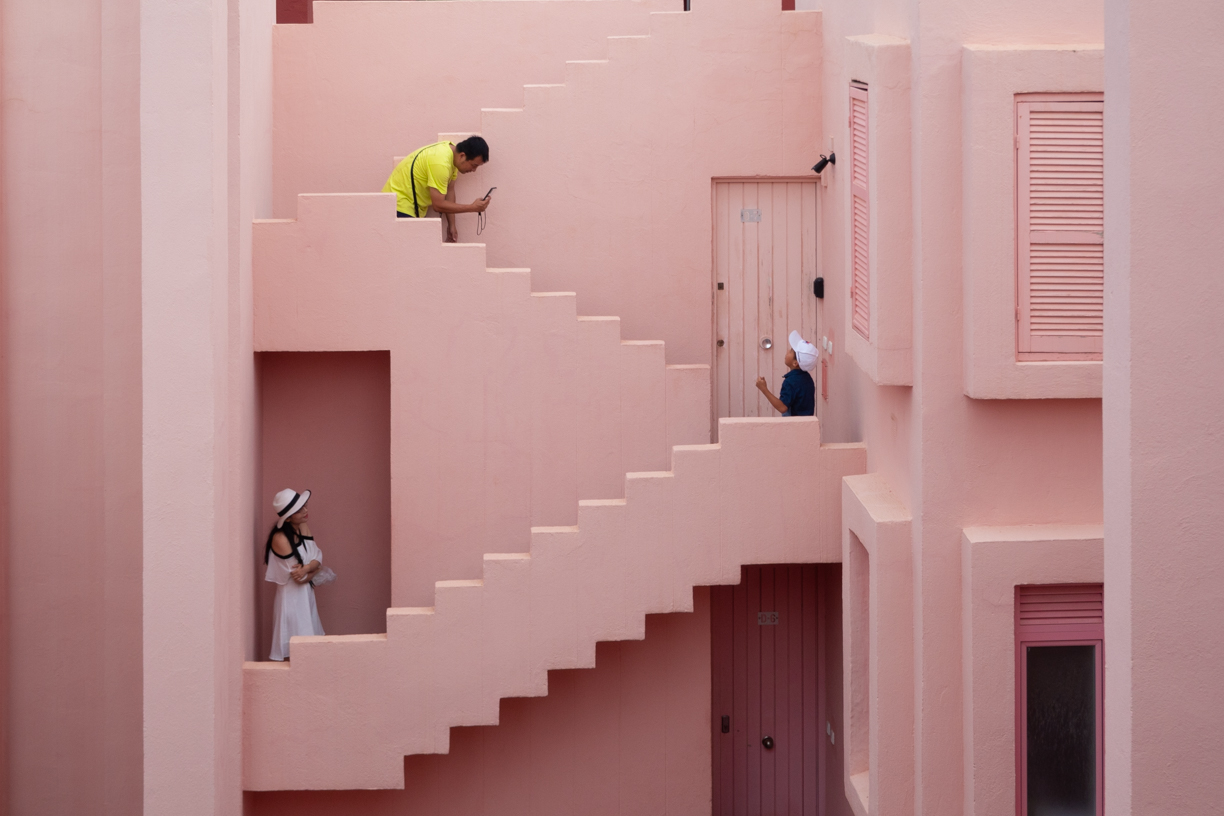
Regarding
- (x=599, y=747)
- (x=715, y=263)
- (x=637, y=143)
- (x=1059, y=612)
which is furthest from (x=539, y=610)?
(x=637, y=143)

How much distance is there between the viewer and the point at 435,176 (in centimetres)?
1221

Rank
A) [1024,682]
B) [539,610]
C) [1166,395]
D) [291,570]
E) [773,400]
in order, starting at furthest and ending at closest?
[291,570] < [773,400] < [539,610] < [1024,682] < [1166,395]

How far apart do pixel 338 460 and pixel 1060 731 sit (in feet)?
20.9

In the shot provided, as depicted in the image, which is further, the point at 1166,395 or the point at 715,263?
the point at 715,263

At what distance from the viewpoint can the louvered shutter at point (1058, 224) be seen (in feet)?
28.4

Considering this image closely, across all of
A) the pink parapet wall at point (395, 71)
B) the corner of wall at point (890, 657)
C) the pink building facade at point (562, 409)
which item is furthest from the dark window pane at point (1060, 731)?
the pink parapet wall at point (395, 71)

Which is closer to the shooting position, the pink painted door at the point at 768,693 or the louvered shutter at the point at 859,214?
the louvered shutter at the point at 859,214

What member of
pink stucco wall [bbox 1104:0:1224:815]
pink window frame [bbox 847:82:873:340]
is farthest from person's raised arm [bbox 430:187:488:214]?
pink stucco wall [bbox 1104:0:1224:815]

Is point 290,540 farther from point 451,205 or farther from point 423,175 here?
point 423,175

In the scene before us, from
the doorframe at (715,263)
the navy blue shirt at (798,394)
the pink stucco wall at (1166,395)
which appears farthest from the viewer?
the doorframe at (715,263)

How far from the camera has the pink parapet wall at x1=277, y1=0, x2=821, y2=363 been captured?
498 inches

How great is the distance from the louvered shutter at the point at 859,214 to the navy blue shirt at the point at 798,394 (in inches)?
50.5

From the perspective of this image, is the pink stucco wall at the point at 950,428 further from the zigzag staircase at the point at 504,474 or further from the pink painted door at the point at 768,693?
the pink painted door at the point at 768,693

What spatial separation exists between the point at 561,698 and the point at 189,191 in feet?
16.7
